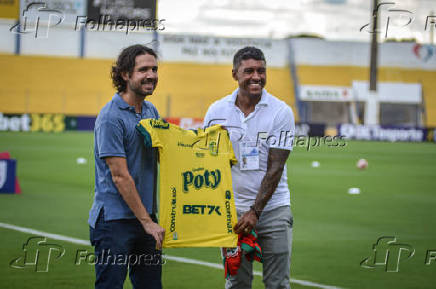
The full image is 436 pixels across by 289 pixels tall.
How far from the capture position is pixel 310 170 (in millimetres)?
24125

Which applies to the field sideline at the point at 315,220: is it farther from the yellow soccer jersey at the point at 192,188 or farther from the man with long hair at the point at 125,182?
the man with long hair at the point at 125,182

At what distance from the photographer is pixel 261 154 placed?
6043 mm

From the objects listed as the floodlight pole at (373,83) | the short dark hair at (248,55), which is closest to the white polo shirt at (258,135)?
the short dark hair at (248,55)

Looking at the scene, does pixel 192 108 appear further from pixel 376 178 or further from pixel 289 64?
pixel 376 178

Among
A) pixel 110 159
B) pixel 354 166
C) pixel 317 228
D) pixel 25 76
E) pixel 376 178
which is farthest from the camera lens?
pixel 25 76

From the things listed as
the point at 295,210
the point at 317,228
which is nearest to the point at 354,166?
the point at 295,210

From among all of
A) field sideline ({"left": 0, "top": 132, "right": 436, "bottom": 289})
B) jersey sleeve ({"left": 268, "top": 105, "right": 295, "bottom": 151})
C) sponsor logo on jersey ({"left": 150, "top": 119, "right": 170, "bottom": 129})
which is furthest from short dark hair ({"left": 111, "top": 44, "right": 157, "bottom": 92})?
field sideline ({"left": 0, "top": 132, "right": 436, "bottom": 289})

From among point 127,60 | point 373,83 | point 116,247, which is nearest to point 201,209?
point 116,247

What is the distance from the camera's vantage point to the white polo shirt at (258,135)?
601 cm

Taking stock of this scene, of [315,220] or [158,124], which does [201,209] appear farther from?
[315,220]

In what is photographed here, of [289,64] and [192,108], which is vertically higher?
[289,64]

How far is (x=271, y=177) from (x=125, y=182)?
129 centimetres

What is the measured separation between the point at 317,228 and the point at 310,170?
11.7 metres

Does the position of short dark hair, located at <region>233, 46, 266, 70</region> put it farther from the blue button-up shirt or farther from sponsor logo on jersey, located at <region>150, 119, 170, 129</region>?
the blue button-up shirt
